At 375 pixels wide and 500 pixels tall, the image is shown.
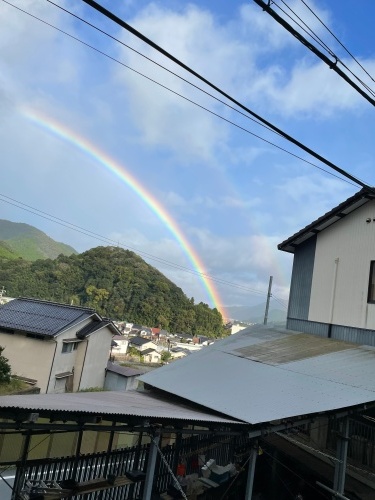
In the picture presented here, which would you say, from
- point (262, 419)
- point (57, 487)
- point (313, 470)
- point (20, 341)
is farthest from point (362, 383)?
point (20, 341)

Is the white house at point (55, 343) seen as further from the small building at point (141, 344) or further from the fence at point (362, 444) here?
the small building at point (141, 344)

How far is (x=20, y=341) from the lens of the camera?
70.8 feet

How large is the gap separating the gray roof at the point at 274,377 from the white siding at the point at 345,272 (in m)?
0.96

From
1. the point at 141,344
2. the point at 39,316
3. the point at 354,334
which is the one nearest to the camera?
the point at 354,334

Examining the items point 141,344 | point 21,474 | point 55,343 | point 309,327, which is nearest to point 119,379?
point 55,343

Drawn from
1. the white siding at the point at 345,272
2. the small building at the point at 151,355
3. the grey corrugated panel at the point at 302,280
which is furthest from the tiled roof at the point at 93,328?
the small building at the point at 151,355

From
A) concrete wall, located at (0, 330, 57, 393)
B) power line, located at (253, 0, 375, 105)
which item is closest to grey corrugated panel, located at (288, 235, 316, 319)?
power line, located at (253, 0, 375, 105)

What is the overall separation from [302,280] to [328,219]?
224 centimetres

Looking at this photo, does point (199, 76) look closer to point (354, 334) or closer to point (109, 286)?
point (354, 334)

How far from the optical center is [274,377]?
6922 millimetres

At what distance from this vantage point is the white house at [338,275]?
1034cm

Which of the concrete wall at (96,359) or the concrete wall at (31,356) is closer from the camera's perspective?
the concrete wall at (31,356)

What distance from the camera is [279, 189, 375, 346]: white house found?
407 inches

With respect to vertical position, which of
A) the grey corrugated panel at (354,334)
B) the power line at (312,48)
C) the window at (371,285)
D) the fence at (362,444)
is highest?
the power line at (312,48)
